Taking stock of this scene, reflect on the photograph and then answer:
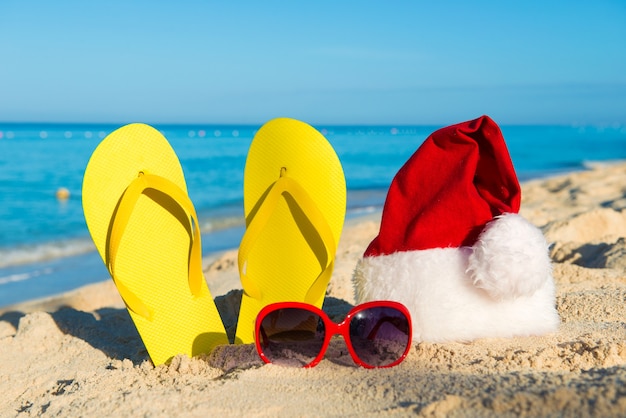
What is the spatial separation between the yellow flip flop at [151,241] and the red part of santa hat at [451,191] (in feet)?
2.23

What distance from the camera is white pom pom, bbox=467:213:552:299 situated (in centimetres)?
173

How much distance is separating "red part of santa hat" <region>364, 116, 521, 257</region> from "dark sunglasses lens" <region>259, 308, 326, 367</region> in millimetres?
345

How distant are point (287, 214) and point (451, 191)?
0.68m

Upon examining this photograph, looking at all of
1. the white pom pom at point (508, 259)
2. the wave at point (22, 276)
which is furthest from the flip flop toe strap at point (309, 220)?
the wave at point (22, 276)

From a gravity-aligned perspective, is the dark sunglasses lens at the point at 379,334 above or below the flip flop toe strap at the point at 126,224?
below

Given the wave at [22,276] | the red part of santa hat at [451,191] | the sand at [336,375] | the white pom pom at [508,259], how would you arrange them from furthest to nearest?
1. the wave at [22,276]
2. the red part of santa hat at [451,191]
3. the white pom pom at [508,259]
4. the sand at [336,375]

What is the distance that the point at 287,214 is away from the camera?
7.53 ft

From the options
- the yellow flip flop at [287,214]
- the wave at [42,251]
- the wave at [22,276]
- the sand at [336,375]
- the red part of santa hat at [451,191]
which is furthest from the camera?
the wave at [42,251]

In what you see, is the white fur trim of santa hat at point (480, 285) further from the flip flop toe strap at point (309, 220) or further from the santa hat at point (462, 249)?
the flip flop toe strap at point (309, 220)

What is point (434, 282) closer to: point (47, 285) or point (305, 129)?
point (305, 129)

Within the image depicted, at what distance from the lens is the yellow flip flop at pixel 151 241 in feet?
6.89

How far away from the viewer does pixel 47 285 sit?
15.8ft

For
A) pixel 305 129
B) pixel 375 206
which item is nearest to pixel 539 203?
pixel 375 206

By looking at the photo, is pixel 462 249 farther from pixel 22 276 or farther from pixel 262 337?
pixel 22 276
